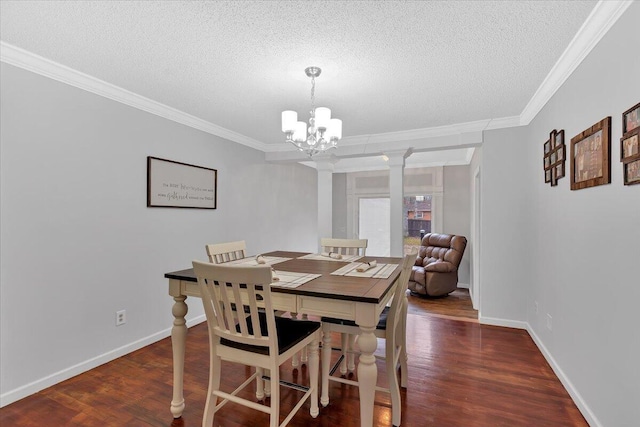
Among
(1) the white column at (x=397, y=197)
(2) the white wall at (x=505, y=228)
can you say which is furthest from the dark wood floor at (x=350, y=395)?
(1) the white column at (x=397, y=197)

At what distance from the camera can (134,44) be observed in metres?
1.93

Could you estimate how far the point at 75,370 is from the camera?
235 cm

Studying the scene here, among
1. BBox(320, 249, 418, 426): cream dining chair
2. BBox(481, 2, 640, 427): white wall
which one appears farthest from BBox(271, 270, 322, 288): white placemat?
BBox(481, 2, 640, 427): white wall

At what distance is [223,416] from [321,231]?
281 centimetres

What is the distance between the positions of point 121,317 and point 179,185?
4.27ft

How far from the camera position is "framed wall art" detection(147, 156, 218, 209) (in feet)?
9.68

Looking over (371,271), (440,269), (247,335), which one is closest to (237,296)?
(247,335)

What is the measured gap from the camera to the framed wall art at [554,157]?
7.41ft

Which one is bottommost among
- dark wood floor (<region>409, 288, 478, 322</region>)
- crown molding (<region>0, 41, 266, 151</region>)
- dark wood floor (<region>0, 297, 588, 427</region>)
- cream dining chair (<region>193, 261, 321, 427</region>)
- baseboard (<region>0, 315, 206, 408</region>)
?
dark wood floor (<region>409, 288, 478, 322</region>)

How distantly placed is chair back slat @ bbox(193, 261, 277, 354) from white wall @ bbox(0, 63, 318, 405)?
1396 millimetres

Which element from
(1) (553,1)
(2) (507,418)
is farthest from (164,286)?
(1) (553,1)

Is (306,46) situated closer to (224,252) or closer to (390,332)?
(224,252)

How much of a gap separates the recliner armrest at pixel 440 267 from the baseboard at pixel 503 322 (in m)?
1.33

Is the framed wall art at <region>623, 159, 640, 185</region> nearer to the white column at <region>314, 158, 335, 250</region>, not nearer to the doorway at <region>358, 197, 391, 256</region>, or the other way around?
the white column at <region>314, 158, 335, 250</region>
